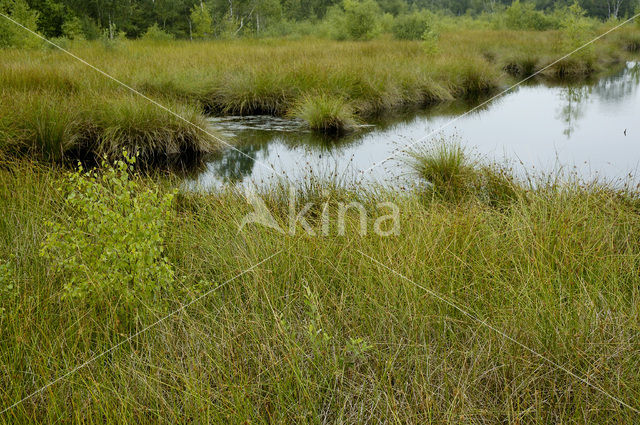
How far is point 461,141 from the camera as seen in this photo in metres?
6.84

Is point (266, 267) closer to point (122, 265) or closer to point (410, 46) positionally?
point (122, 265)

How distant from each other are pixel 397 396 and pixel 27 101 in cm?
597

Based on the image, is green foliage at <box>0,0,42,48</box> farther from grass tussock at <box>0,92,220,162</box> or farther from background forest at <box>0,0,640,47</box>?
grass tussock at <box>0,92,220,162</box>

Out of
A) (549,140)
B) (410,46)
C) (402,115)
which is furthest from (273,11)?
(549,140)

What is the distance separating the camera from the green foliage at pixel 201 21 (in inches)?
558

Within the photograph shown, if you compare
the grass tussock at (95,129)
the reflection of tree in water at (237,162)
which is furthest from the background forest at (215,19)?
the reflection of tree in water at (237,162)

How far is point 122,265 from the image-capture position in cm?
236

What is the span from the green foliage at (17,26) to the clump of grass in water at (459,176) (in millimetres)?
9140

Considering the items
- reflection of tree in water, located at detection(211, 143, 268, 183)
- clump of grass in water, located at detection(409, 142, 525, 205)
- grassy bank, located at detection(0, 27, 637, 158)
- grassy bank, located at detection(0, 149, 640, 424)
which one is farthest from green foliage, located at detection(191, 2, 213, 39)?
grassy bank, located at detection(0, 149, 640, 424)

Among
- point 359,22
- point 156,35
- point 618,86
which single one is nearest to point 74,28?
point 156,35

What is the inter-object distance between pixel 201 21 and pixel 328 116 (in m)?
8.78

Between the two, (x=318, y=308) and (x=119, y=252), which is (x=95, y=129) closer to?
(x=119, y=252)

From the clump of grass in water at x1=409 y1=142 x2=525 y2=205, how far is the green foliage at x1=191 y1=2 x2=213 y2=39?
1090 cm

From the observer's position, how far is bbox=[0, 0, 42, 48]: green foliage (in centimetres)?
1029
